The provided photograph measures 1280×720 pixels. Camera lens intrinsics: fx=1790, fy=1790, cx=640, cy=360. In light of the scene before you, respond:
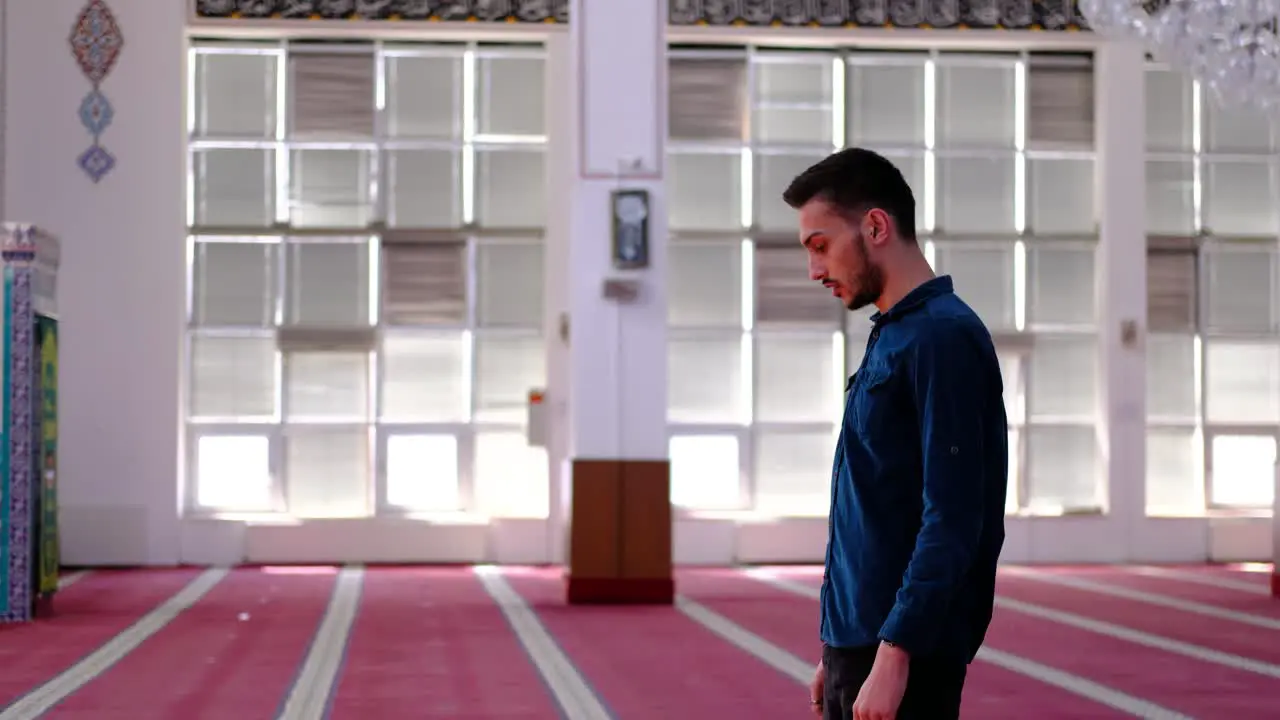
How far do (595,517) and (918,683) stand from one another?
7.27m

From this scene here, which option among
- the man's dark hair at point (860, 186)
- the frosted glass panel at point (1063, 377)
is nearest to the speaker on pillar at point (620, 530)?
the frosted glass panel at point (1063, 377)

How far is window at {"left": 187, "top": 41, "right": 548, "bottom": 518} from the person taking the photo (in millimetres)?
11852

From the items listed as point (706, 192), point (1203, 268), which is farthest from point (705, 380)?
point (1203, 268)

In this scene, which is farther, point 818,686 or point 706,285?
point 706,285

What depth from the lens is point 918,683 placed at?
1.82 m

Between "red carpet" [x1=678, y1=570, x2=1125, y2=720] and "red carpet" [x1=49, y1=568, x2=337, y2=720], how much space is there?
1.94m

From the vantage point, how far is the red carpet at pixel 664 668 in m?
5.37

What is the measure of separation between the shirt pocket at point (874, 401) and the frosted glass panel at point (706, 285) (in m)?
10.3

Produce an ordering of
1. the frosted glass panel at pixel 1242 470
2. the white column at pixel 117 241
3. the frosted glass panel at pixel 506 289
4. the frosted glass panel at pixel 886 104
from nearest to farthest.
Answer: the white column at pixel 117 241 < the frosted glass panel at pixel 506 289 < the frosted glass panel at pixel 886 104 < the frosted glass panel at pixel 1242 470

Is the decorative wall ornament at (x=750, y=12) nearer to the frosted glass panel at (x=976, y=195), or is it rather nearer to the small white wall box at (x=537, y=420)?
the frosted glass panel at (x=976, y=195)

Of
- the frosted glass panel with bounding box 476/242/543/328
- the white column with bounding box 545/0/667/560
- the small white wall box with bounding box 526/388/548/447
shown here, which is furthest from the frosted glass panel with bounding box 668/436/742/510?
the white column with bounding box 545/0/667/560

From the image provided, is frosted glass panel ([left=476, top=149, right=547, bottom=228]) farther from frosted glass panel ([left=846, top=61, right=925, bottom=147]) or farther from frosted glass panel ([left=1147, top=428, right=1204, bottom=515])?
frosted glass panel ([left=1147, top=428, right=1204, bottom=515])

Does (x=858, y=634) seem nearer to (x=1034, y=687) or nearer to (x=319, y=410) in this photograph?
(x=1034, y=687)

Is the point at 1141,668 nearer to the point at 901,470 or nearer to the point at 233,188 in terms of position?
the point at 901,470
